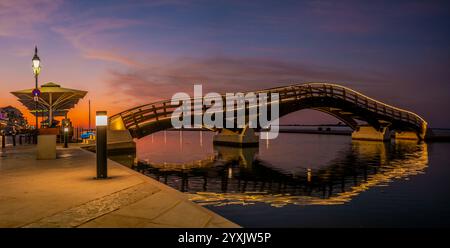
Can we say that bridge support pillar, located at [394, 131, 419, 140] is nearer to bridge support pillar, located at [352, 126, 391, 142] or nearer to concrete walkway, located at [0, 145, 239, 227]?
bridge support pillar, located at [352, 126, 391, 142]

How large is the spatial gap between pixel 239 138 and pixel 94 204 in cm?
3077

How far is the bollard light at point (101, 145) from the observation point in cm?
884

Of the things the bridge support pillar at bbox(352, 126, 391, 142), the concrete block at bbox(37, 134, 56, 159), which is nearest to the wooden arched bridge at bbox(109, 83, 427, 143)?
the bridge support pillar at bbox(352, 126, 391, 142)

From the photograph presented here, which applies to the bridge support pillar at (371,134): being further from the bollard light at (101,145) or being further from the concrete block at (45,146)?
the bollard light at (101,145)

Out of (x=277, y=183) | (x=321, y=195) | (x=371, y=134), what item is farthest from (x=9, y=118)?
(x=371, y=134)

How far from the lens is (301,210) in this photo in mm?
9094

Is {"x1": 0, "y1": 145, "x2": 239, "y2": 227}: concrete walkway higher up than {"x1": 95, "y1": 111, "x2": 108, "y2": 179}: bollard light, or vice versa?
{"x1": 95, "y1": 111, "x2": 108, "y2": 179}: bollard light

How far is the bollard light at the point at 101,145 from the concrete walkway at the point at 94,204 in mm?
293

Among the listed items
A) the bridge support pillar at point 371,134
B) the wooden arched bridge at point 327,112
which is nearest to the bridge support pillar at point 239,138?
the wooden arched bridge at point 327,112

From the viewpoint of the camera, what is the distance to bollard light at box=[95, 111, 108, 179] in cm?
884

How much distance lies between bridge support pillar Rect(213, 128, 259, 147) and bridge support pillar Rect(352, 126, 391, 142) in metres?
21.2

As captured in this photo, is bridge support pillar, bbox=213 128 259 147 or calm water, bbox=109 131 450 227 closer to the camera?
calm water, bbox=109 131 450 227

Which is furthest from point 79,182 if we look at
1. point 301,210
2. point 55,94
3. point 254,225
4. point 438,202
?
point 55,94

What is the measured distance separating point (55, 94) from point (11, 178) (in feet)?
69.0
